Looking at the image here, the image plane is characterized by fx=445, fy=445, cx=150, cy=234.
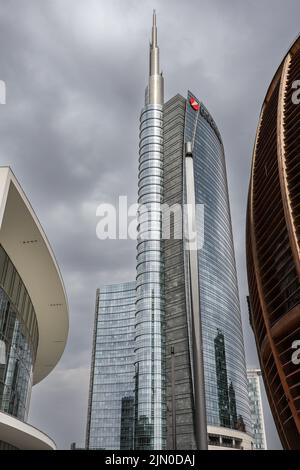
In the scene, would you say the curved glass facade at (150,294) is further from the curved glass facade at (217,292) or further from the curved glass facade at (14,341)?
the curved glass facade at (14,341)

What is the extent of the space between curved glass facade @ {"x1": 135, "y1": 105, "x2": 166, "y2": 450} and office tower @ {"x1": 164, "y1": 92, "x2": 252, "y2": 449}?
2550 mm

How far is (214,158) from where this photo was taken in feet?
525

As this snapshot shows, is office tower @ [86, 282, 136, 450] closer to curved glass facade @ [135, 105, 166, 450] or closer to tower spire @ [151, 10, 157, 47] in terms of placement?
curved glass facade @ [135, 105, 166, 450]

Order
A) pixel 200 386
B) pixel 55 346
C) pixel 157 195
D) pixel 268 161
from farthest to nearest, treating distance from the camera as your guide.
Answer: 1. pixel 157 195
2. pixel 55 346
3. pixel 268 161
4. pixel 200 386

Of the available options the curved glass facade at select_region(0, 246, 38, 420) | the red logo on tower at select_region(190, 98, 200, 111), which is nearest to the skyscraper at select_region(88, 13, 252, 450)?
the red logo on tower at select_region(190, 98, 200, 111)

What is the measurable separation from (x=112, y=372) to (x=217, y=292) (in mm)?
55663

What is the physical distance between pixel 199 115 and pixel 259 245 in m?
139

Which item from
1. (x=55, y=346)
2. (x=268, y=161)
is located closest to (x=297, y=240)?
(x=268, y=161)

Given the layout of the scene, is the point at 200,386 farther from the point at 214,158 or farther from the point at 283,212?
the point at 214,158

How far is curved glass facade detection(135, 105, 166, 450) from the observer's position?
11662 cm

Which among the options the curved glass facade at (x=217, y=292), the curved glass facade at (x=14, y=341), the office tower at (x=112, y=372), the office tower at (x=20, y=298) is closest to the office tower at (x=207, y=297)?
the curved glass facade at (x=217, y=292)

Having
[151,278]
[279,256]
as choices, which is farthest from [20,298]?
[151,278]

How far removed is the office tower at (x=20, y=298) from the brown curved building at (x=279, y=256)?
14.2 meters

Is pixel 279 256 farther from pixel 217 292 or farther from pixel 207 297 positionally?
pixel 217 292
